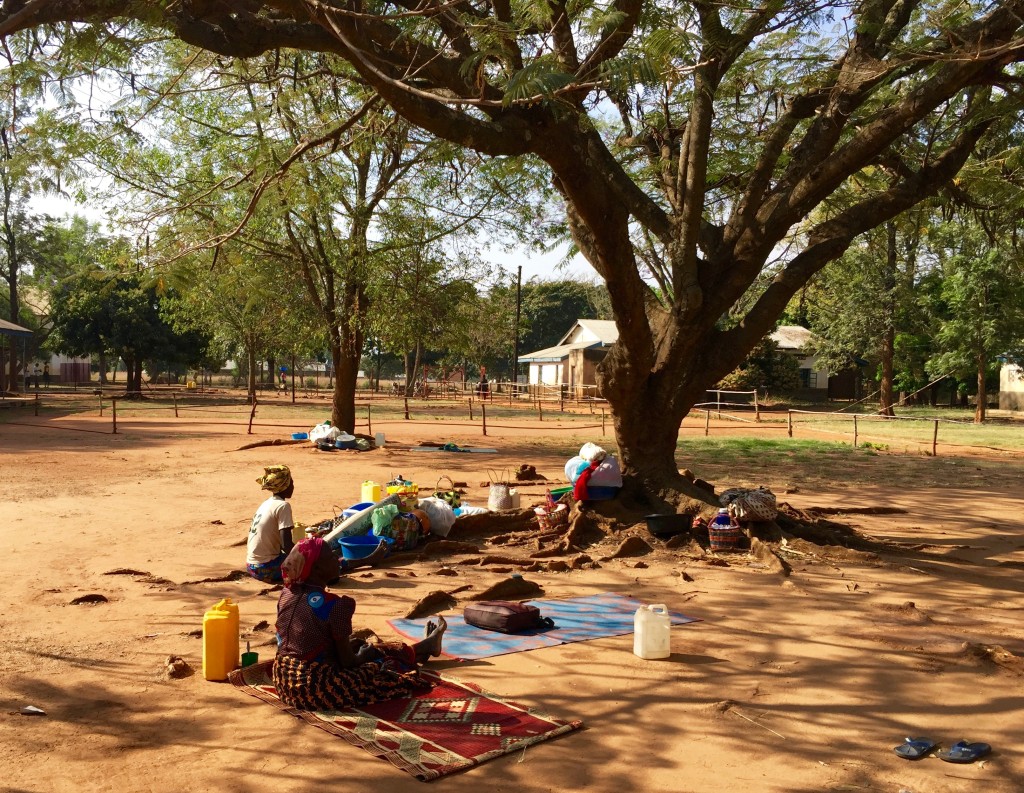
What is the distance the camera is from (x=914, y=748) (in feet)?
13.7

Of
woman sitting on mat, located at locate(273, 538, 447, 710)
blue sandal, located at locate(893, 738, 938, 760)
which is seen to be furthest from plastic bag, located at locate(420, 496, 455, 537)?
blue sandal, located at locate(893, 738, 938, 760)

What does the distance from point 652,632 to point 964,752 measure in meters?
1.93

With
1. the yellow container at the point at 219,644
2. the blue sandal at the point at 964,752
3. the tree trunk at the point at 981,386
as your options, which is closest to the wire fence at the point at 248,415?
the tree trunk at the point at 981,386

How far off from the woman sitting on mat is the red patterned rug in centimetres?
7

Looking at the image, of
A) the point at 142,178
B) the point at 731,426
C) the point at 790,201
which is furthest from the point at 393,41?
the point at 731,426

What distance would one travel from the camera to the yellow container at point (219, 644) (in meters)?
5.13

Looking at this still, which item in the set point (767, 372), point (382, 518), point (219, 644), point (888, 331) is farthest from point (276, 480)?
point (767, 372)

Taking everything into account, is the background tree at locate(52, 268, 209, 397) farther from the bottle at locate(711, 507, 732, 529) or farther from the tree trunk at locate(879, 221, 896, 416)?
the bottle at locate(711, 507, 732, 529)

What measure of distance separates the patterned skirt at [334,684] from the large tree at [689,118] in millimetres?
3882

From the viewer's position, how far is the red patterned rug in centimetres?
408

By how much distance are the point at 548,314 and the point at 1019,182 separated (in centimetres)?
6293

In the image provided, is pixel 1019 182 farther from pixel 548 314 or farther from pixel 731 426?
pixel 548 314

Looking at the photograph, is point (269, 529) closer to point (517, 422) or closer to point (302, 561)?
point (302, 561)

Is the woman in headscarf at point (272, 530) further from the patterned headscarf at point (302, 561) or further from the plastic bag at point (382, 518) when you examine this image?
the patterned headscarf at point (302, 561)
